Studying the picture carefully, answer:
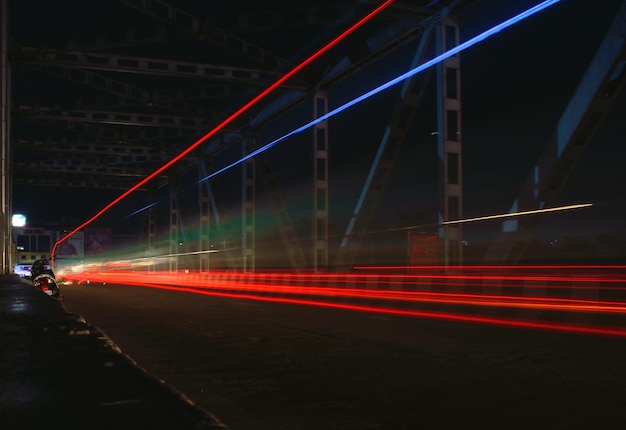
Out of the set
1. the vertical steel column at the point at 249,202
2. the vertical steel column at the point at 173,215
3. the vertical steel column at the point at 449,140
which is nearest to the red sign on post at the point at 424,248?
the vertical steel column at the point at 449,140

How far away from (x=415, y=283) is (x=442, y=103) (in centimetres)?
504

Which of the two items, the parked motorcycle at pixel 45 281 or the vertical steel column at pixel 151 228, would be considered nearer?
the parked motorcycle at pixel 45 281

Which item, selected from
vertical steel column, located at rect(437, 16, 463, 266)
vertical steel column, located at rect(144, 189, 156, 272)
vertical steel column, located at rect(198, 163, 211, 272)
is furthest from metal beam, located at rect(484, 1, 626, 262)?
vertical steel column, located at rect(144, 189, 156, 272)

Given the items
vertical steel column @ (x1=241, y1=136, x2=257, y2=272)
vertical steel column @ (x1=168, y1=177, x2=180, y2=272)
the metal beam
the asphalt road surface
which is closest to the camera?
the asphalt road surface

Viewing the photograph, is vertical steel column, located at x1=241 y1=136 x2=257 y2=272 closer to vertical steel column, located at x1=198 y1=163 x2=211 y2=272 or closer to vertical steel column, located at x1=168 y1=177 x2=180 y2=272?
vertical steel column, located at x1=198 y1=163 x2=211 y2=272

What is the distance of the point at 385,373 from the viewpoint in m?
6.75

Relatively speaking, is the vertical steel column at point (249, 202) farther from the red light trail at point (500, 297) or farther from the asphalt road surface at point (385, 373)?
the asphalt road surface at point (385, 373)

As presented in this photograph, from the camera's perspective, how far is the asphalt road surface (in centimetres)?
495

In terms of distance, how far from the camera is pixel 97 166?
146ft

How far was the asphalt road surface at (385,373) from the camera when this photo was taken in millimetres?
4953

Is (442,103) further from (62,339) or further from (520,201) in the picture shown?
(62,339)

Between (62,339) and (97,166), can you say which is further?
(97,166)

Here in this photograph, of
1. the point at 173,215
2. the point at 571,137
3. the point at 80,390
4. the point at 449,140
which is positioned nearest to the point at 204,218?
the point at 173,215

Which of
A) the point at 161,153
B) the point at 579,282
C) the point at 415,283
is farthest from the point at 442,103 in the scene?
the point at 161,153
